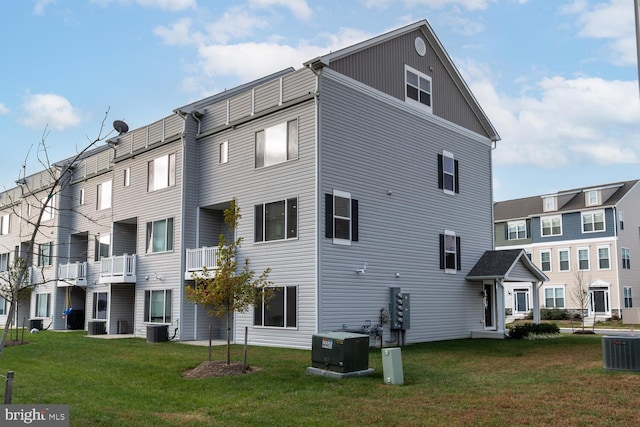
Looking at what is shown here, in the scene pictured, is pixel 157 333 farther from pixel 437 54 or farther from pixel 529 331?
pixel 437 54

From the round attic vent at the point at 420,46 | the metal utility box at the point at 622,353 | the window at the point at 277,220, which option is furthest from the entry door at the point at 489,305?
the metal utility box at the point at 622,353

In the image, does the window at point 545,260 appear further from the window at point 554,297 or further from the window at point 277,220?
the window at point 277,220

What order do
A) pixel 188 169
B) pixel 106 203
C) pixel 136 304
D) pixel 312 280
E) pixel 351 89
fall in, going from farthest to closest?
pixel 106 203 → pixel 136 304 → pixel 188 169 → pixel 351 89 → pixel 312 280

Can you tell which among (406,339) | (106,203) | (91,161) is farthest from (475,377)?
(91,161)

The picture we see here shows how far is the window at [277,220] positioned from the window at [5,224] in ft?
91.2

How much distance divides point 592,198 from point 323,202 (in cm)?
3217

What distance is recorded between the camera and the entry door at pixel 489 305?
27.1 meters

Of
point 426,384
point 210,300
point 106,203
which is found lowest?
point 426,384

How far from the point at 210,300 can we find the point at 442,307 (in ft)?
42.2

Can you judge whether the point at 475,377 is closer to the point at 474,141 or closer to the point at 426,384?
the point at 426,384

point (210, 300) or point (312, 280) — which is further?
point (312, 280)

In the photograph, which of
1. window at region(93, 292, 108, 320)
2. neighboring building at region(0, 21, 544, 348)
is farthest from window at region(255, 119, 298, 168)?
window at region(93, 292, 108, 320)

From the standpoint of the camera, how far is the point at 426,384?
12461 mm

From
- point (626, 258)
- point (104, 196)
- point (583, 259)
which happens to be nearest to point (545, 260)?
point (583, 259)
